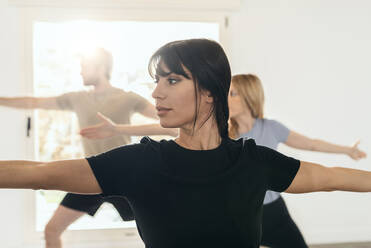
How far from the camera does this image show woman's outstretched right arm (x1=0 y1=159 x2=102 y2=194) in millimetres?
866

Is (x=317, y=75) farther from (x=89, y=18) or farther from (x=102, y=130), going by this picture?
(x=102, y=130)

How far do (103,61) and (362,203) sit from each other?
8.50 ft

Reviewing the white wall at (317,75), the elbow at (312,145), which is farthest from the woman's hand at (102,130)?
the white wall at (317,75)

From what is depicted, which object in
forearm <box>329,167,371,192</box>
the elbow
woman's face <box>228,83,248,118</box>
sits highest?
forearm <box>329,167,371,192</box>

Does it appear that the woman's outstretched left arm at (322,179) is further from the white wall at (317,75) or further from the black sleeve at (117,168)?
the white wall at (317,75)

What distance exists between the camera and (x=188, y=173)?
3.13 ft

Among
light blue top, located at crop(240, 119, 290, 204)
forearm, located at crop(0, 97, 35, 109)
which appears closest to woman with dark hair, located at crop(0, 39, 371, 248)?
light blue top, located at crop(240, 119, 290, 204)

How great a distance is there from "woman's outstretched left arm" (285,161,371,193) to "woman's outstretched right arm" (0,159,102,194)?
448mm

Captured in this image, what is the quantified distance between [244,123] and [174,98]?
1566 millimetres

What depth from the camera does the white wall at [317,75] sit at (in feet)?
12.4

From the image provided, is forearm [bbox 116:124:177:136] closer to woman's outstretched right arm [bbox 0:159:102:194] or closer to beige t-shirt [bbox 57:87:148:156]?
beige t-shirt [bbox 57:87:148:156]

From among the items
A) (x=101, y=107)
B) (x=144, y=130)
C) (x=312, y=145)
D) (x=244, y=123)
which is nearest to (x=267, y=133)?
(x=244, y=123)

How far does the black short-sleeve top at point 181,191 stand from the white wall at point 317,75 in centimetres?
282

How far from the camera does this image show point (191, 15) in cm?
372
